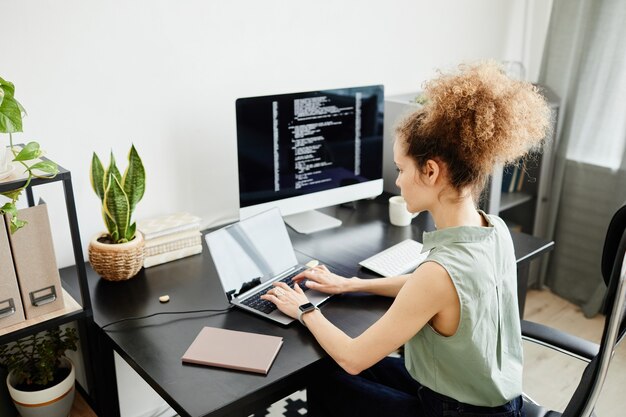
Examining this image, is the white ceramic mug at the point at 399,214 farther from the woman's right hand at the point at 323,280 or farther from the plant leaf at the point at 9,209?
the plant leaf at the point at 9,209

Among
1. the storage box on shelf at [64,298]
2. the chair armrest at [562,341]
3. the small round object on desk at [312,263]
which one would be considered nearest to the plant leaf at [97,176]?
the storage box on shelf at [64,298]

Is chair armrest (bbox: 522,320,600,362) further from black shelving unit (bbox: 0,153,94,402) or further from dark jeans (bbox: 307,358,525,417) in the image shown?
black shelving unit (bbox: 0,153,94,402)

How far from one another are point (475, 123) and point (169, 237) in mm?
987

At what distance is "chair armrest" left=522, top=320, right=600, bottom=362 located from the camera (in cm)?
145

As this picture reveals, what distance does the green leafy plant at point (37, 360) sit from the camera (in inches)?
61.0

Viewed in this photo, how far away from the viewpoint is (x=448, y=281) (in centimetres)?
120

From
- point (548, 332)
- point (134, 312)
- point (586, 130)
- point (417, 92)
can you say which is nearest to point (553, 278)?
point (586, 130)

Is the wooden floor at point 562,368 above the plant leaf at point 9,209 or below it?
below

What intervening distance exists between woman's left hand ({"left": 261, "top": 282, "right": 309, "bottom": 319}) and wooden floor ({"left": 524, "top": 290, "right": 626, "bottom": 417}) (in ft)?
4.20

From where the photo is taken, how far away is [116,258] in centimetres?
158

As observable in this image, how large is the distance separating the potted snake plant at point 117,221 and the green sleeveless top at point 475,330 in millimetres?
786

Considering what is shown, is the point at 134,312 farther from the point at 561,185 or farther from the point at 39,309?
the point at 561,185

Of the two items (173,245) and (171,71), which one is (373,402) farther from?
(171,71)

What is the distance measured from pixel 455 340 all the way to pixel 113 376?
3.02ft
